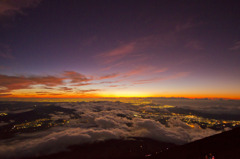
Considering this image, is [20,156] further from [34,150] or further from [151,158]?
[151,158]

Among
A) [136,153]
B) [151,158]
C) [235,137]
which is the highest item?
[235,137]

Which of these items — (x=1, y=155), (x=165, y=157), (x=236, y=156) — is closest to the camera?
(x=236, y=156)

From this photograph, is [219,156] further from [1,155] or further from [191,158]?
[1,155]

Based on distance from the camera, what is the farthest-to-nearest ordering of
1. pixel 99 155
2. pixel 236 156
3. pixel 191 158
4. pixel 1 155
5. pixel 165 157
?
1. pixel 99 155
2. pixel 1 155
3. pixel 165 157
4. pixel 191 158
5. pixel 236 156

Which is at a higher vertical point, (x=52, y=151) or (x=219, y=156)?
(x=219, y=156)

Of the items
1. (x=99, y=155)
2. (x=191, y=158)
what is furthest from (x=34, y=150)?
(x=191, y=158)

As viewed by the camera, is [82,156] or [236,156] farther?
[82,156]

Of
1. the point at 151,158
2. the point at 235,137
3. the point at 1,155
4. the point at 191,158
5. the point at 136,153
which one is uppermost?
the point at 235,137

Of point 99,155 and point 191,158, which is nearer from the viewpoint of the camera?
point 191,158

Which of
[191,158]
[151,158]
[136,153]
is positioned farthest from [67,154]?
[191,158]
